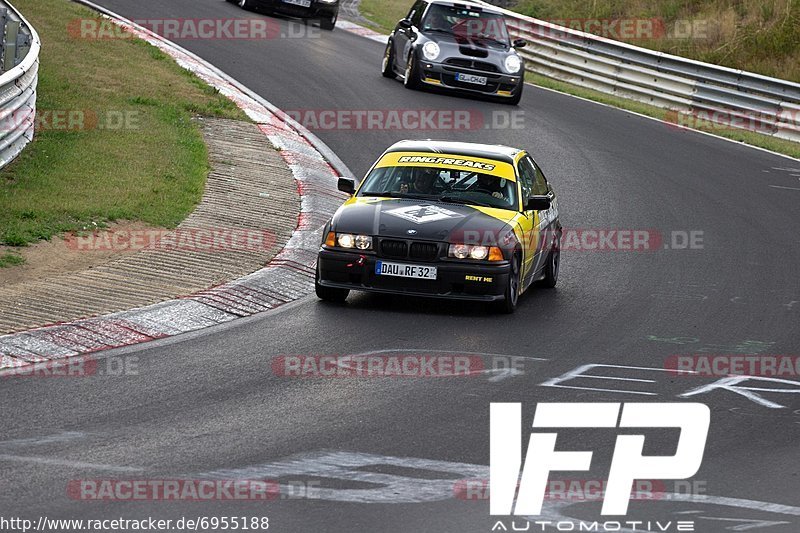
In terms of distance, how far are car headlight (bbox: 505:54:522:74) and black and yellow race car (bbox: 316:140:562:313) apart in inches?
449

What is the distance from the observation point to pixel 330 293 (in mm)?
11836

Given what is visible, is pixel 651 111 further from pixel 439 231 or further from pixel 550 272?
pixel 439 231

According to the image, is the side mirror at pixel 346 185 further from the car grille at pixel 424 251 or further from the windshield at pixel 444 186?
the car grille at pixel 424 251

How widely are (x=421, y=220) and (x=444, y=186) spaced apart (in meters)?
0.90

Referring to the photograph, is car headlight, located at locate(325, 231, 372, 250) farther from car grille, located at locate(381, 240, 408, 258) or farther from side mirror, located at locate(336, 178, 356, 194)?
side mirror, located at locate(336, 178, 356, 194)

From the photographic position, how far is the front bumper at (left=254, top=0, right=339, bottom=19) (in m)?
31.0

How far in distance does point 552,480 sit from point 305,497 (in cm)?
129

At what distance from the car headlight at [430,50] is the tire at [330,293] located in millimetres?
13090

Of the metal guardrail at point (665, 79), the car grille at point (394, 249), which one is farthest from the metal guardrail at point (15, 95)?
the metal guardrail at point (665, 79)

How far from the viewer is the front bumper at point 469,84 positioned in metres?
24.2

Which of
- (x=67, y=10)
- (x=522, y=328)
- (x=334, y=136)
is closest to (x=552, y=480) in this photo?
(x=522, y=328)

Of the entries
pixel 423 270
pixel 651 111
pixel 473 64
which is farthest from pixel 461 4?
pixel 423 270

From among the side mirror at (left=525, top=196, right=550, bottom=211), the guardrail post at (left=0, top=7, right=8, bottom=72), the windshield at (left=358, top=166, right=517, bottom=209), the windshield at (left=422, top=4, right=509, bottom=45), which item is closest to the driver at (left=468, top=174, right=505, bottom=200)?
the windshield at (left=358, top=166, right=517, bottom=209)

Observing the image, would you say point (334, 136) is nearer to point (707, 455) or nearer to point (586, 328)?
point (586, 328)
